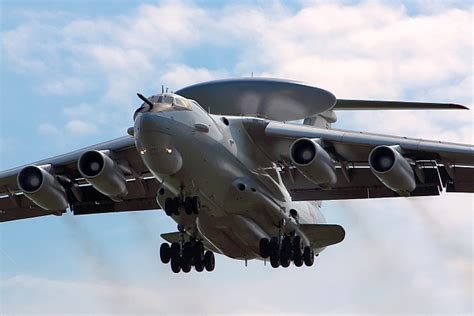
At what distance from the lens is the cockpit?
20.6m

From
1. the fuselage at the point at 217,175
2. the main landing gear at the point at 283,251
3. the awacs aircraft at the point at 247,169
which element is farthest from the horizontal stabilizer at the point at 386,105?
the main landing gear at the point at 283,251

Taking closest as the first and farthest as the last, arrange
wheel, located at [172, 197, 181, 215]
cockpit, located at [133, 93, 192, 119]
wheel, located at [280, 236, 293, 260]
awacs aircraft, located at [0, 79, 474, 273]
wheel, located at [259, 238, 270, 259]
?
cockpit, located at [133, 93, 192, 119] < awacs aircraft, located at [0, 79, 474, 273] < wheel, located at [172, 197, 181, 215] < wheel, located at [259, 238, 270, 259] < wheel, located at [280, 236, 293, 260]

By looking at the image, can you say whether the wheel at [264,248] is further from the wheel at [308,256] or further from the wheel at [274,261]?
the wheel at [308,256]

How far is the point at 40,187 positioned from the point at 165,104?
3448 mm

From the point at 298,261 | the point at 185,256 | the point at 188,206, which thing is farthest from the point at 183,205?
the point at 298,261

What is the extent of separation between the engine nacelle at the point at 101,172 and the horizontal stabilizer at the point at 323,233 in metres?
3.69

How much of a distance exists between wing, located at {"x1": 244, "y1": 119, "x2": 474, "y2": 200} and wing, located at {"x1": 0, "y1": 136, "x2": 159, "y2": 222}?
2584mm

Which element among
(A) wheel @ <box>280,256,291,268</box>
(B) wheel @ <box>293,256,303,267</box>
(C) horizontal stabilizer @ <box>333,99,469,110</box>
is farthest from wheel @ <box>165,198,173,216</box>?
(C) horizontal stabilizer @ <box>333,99,469,110</box>

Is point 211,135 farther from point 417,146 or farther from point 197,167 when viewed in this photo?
point 417,146

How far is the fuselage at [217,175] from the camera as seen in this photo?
20.5 meters

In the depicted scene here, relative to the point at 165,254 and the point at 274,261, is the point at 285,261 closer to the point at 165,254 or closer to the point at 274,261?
the point at 274,261

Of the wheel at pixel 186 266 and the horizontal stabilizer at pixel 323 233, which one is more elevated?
the horizontal stabilizer at pixel 323 233

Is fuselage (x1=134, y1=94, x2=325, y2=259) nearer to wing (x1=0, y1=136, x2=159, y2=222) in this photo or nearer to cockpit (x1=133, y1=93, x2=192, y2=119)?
cockpit (x1=133, y1=93, x2=192, y2=119)

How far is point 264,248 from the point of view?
22469mm
